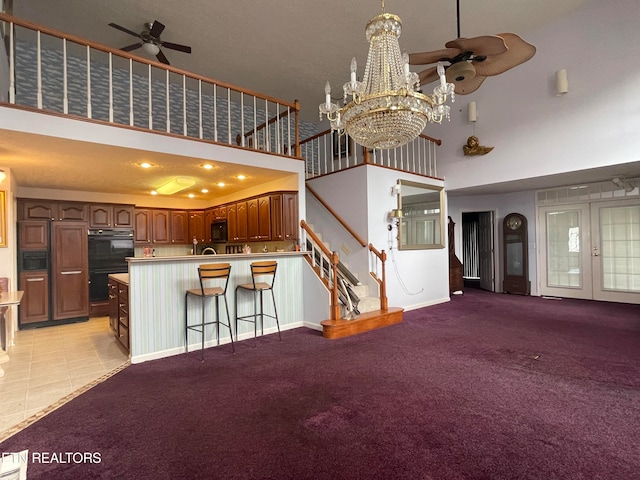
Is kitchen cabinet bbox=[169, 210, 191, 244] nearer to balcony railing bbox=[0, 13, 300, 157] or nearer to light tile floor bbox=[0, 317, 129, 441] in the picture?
balcony railing bbox=[0, 13, 300, 157]

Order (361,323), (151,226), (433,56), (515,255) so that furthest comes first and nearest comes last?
(515,255) → (151,226) → (361,323) → (433,56)

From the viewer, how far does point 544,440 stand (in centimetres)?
207

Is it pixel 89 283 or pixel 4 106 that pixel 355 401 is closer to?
pixel 4 106

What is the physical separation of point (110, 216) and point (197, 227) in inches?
73.2

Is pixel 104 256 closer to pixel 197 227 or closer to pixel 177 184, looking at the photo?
pixel 197 227

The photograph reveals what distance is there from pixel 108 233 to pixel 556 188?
387 inches

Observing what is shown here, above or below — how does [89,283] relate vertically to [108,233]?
below

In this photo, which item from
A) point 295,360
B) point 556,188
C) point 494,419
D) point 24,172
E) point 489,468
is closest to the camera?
point 489,468

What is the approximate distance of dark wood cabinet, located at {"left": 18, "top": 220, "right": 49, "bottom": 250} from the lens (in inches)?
209

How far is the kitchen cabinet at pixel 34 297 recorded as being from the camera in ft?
17.3

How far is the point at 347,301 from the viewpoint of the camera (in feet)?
15.7

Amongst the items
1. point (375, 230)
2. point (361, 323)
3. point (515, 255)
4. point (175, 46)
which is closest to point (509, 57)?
point (375, 230)

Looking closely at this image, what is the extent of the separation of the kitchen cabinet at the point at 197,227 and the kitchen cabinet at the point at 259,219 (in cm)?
219

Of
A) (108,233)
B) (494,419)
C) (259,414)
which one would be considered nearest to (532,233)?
(494,419)
